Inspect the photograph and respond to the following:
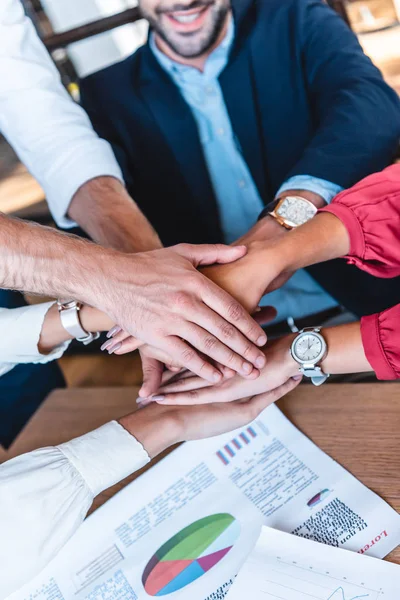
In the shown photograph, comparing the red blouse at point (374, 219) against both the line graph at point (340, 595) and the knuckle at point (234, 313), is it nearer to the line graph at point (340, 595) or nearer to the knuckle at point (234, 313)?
the knuckle at point (234, 313)

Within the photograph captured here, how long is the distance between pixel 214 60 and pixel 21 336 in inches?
33.2

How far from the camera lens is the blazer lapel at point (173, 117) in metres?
1.36

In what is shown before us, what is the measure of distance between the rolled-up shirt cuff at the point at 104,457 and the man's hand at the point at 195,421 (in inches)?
0.7

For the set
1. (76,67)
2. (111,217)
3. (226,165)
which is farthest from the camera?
(76,67)

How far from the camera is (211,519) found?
69cm

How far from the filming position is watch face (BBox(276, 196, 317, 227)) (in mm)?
1015

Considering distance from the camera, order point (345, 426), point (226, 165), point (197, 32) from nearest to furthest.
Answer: point (345, 426), point (197, 32), point (226, 165)

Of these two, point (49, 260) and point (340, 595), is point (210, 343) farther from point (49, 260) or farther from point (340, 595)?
point (340, 595)

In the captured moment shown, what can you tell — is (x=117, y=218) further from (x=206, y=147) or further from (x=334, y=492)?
(x=334, y=492)

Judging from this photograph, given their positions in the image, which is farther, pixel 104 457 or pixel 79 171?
pixel 79 171

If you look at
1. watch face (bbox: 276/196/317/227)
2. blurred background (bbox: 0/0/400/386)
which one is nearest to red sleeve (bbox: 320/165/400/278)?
watch face (bbox: 276/196/317/227)

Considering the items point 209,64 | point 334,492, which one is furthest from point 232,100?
point 334,492

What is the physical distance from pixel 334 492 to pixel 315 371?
18 centimetres

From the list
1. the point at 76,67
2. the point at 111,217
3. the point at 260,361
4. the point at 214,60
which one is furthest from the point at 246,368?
the point at 76,67
